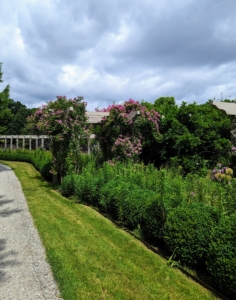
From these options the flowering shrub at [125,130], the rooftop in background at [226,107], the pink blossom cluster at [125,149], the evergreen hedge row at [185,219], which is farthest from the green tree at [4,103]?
the rooftop in background at [226,107]

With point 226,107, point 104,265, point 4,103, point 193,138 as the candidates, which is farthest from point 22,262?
point 4,103

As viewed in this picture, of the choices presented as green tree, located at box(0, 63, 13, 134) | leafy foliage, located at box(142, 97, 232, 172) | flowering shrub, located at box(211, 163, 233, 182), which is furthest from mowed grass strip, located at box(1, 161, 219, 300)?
green tree, located at box(0, 63, 13, 134)

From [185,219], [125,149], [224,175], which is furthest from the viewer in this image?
[125,149]

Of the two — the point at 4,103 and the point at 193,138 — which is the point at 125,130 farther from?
the point at 4,103

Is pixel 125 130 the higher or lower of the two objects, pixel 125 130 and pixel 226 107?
the lower

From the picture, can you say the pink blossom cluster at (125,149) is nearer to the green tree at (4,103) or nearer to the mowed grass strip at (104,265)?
the mowed grass strip at (104,265)

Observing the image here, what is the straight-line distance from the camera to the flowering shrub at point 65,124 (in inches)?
320

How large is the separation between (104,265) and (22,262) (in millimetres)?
1006

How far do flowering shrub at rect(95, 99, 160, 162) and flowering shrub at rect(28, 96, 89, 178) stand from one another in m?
0.92

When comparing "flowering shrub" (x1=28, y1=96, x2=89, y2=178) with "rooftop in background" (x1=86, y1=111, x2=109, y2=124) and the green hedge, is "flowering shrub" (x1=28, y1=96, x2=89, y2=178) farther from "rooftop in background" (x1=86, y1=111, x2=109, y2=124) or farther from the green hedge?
the green hedge

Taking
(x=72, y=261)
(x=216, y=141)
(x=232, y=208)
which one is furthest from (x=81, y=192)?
(x=216, y=141)

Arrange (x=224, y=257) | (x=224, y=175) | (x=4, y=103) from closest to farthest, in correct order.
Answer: (x=224, y=257) → (x=224, y=175) → (x=4, y=103)

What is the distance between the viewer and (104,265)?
10.5 feet

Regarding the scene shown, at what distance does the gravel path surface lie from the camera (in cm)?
263
